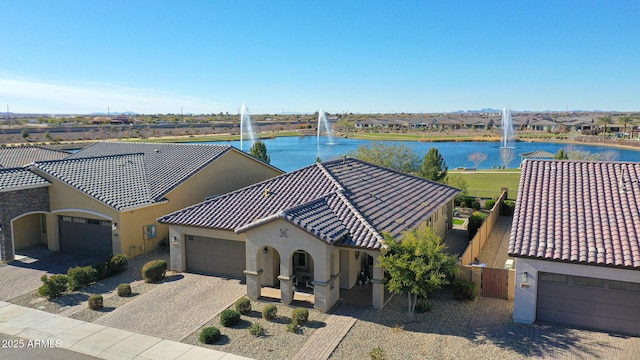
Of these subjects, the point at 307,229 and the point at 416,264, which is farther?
the point at 307,229

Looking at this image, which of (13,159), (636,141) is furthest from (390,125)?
(13,159)

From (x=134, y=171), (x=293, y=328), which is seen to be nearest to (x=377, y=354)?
(x=293, y=328)

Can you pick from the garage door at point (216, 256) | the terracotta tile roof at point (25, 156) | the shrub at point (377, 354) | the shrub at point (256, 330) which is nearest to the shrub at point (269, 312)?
the shrub at point (256, 330)

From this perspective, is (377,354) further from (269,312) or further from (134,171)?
(134,171)

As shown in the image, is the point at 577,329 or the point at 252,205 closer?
the point at 577,329

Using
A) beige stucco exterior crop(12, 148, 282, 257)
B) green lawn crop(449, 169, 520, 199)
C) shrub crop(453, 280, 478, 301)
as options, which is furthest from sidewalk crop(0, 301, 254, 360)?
green lawn crop(449, 169, 520, 199)

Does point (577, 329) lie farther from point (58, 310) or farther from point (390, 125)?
point (390, 125)

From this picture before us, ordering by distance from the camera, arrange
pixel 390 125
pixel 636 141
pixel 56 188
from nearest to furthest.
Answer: pixel 56 188 → pixel 636 141 → pixel 390 125
